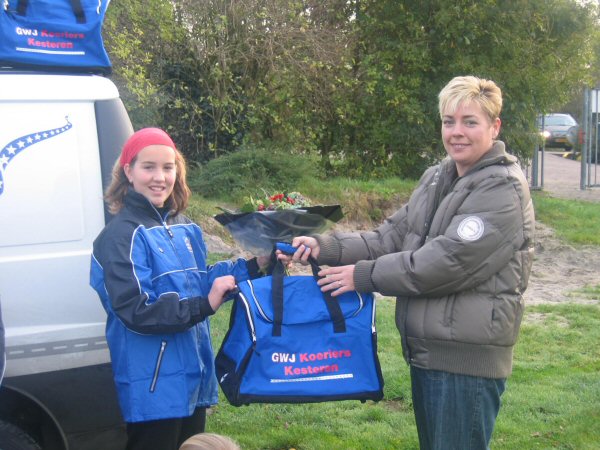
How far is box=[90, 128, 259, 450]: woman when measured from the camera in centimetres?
290

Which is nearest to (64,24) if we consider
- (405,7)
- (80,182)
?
(80,182)

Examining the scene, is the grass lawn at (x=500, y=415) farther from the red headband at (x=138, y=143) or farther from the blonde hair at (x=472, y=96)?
the blonde hair at (x=472, y=96)

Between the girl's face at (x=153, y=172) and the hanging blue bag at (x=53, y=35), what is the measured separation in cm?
59

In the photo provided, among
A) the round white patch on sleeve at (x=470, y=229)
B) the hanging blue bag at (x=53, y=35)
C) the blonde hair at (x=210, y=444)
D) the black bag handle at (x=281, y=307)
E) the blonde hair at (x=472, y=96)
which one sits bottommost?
the blonde hair at (x=210, y=444)

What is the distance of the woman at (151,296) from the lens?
2.90 m

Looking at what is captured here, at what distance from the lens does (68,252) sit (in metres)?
3.18

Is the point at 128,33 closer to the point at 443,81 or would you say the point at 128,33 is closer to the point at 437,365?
the point at 443,81

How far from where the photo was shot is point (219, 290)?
3.03 m

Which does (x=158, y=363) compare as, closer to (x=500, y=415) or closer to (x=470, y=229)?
(x=470, y=229)

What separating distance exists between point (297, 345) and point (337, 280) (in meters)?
0.31

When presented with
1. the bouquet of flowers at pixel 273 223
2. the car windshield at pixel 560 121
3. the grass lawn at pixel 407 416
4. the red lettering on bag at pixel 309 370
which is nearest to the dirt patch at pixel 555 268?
the grass lawn at pixel 407 416

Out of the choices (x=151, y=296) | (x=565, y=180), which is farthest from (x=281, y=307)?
(x=565, y=180)

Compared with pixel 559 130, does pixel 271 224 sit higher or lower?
higher

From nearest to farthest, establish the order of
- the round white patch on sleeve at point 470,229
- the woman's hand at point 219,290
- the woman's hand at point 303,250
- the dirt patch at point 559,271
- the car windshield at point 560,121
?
the round white patch on sleeve at point 470,229, the woman's hand at point 219,290, the woman's hand at point 303,250, the dirt patch at point 559,271, the car windshield at point 560,121
